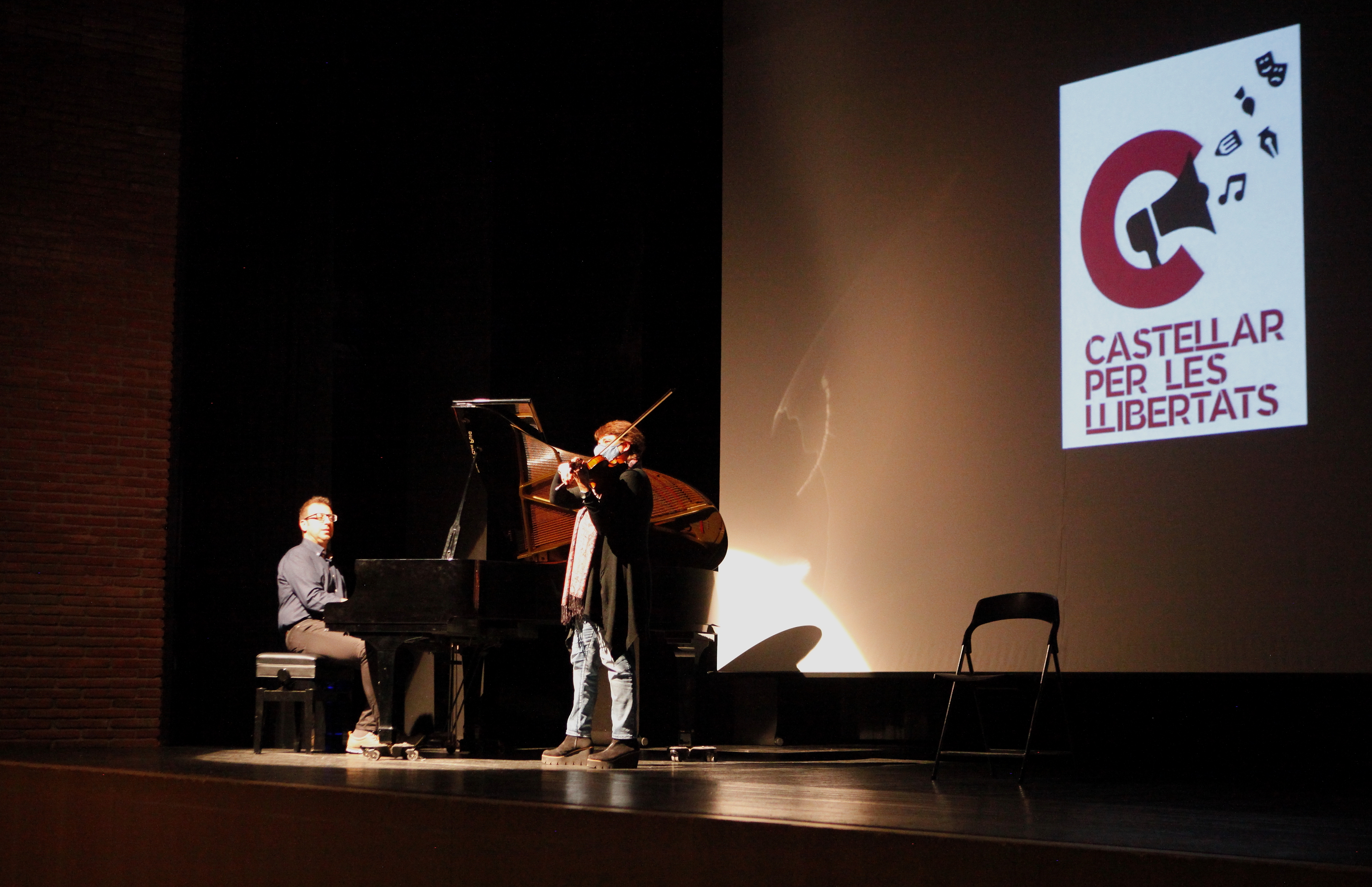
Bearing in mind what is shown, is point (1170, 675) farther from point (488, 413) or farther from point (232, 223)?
point (232, 223)

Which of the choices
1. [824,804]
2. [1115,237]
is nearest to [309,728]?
[824,804]

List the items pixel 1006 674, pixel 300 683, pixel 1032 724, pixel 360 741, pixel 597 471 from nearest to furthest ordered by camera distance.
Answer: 1. pixel 1032 724
2. pixel 1006 674
3. pixel 597 471
4. pixel 360 741
5. pixel 300 683

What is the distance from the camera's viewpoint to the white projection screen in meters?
4.80

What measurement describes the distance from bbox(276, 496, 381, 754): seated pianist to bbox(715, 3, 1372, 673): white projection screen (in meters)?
1.72

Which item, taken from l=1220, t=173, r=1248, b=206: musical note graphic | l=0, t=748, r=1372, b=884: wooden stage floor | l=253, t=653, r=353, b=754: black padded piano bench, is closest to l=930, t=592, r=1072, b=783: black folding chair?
l=0, t=748, r=1372, b=884: wooden stage floor

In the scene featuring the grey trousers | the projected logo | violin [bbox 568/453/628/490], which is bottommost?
the grey trousers

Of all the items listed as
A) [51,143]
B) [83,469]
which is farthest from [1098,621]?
[51,143]

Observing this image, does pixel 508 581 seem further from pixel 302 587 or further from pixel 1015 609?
pixel 1015 609

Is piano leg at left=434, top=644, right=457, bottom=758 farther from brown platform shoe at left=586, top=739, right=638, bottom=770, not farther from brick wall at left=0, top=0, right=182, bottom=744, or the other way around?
brick wall at left=0, top=0, right=182, bottom=744

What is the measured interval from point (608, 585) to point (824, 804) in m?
1.64

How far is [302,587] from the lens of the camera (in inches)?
233

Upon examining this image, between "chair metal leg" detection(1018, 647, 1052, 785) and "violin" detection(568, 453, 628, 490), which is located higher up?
"violin" detection(568, 453, 628, 490)

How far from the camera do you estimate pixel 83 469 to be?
6.93 m

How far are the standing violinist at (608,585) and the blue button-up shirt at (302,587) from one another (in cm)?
147
